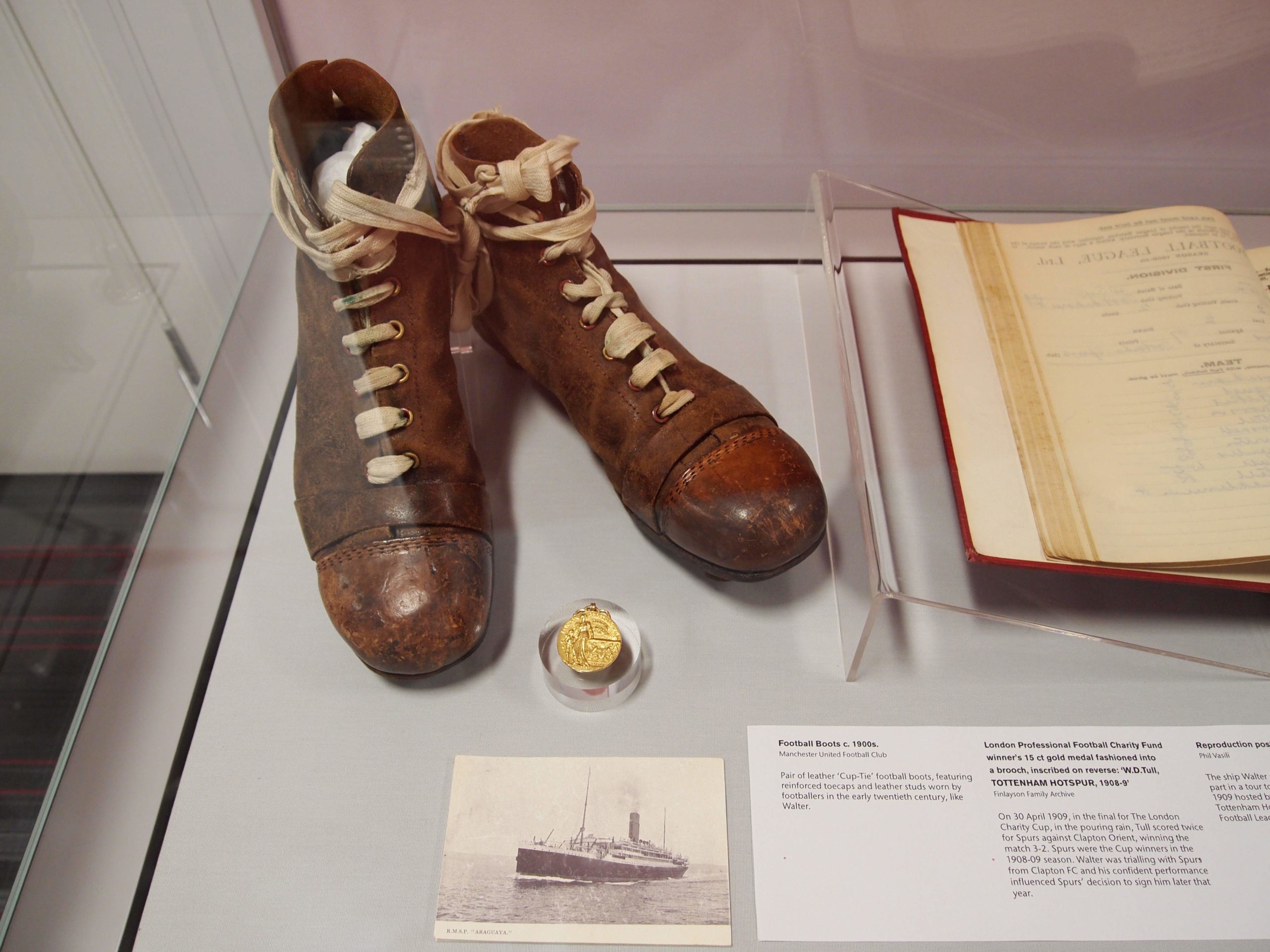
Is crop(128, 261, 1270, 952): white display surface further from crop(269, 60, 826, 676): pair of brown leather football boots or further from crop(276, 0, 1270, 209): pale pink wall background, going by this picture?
crop(276, 0, 1270, 209): pale pink wall background

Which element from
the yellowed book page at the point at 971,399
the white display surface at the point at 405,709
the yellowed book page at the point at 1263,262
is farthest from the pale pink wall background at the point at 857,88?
the white display surface at the point at 405,709

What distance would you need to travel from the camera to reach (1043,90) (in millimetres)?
1288

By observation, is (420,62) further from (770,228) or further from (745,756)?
(745,756)

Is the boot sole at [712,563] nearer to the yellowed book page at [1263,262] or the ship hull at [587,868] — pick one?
the ship hull at [587,868]

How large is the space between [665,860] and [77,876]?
54cm

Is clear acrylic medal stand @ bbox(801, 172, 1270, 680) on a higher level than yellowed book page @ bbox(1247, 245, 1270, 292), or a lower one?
lower

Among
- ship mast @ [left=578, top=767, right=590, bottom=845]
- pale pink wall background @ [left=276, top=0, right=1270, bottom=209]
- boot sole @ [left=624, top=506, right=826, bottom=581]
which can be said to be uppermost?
pale pink wall background @ [left=276, top=0, right=1270, bottom=209]

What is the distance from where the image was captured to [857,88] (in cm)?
132

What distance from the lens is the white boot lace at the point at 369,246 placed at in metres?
0.86

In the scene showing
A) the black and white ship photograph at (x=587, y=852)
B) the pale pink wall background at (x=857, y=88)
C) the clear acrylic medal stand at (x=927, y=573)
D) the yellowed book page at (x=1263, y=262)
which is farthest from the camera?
the pale pink wall background at (x=857, y=88)

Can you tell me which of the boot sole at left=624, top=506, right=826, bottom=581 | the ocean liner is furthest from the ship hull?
the boot sole at left=624, top=506, right=826, bottom=581

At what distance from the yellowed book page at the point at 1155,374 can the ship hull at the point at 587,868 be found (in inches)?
18.3

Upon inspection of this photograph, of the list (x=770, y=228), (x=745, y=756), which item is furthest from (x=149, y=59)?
(x=745, y=756)

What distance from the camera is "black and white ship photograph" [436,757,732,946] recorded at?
2.55 feet
